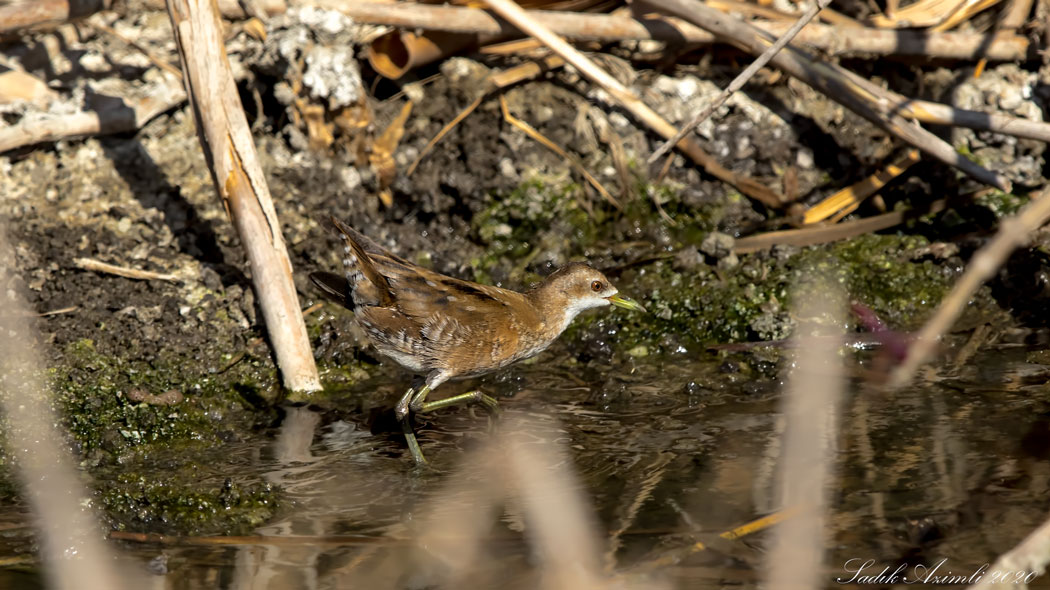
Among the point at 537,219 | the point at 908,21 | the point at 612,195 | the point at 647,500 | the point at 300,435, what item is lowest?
the point at 300,435

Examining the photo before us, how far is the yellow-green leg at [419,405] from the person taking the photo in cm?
416

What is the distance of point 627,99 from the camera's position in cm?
564

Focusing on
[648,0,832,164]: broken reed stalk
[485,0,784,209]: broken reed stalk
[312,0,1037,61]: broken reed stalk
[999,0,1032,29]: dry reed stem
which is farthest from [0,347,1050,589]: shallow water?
[999,0,1032,29]: dry reed stem

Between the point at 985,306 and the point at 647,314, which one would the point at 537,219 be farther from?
the point at 985,306

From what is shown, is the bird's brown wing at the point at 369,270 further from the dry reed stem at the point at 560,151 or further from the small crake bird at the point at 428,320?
the dry reed stem at the point at 560,151

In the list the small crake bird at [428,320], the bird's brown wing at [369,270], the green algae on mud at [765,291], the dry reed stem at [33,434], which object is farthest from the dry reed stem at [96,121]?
the green algae on mud at [765,291]

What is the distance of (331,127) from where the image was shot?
19.0ft

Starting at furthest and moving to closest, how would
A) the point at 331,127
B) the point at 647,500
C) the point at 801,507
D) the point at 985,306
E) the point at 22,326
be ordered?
the point at 331,127 < the point at 985,306 < the point at 22,326 < the point at 647,500 < the point at 801,507

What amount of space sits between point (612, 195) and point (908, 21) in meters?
1.99

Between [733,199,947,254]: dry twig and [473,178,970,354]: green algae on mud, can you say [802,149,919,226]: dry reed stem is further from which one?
[473,178,970,354]: green algae on mud

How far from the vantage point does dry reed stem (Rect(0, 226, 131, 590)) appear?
325 centimetres

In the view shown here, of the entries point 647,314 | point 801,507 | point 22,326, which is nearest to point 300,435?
point 22,326

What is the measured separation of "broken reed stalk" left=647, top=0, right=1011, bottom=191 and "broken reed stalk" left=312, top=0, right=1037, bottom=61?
0.30m

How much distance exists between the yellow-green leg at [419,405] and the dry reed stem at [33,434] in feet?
3.91
